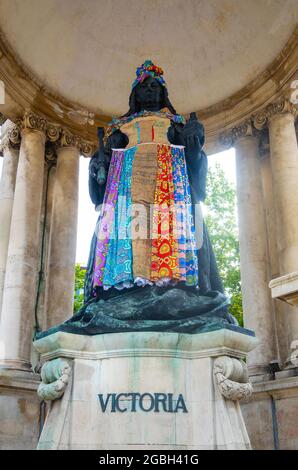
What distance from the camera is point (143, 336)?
6020mm

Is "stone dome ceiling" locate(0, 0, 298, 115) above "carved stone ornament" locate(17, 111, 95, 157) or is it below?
above

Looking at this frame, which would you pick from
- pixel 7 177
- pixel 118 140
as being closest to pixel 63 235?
pixel 7 177

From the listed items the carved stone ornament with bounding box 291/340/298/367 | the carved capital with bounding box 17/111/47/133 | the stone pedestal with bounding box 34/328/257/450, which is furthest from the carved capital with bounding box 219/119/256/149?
Result: the stone pedestal with bounding box 34/328/257/450

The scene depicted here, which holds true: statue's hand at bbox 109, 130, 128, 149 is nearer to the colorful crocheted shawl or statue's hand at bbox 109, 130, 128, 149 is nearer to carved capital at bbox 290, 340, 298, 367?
the colorful crocheted shawl

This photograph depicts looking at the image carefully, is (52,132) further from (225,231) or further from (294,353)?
(225,231)

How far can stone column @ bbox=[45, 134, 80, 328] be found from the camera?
49.7ft

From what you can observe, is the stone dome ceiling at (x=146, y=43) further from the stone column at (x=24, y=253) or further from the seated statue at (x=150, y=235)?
the seated statue at (x=150, y=235)

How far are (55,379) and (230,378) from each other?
1.91 meters

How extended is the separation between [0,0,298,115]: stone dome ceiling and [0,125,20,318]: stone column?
1875 millimetres

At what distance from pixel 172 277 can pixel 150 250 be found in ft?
1.65

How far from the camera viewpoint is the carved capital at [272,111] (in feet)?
48.8

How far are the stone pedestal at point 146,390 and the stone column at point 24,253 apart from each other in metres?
7.44

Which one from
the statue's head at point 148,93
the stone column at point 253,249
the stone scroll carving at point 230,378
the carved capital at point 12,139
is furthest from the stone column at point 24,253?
the stone scroll carving at point 230,378

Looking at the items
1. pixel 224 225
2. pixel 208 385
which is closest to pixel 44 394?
pixel 208 385
